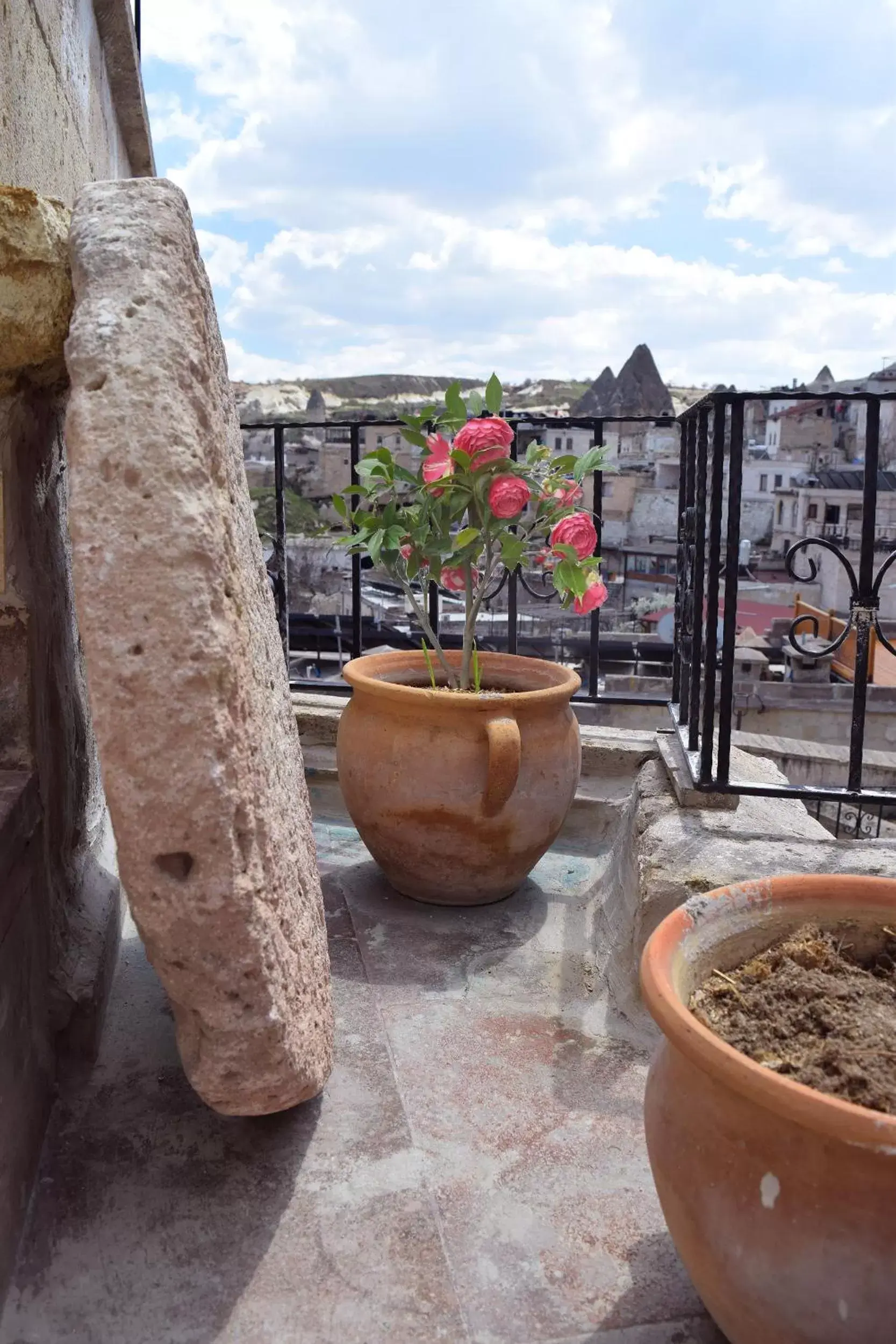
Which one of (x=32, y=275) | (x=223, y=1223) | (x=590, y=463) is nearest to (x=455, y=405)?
(x=590, y=463)

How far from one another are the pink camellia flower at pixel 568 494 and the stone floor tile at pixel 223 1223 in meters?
1.50

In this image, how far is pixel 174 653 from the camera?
46.9 inches

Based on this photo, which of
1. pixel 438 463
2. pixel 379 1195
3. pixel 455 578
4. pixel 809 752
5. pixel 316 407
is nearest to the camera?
pixel 379 1195

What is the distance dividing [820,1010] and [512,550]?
151cm

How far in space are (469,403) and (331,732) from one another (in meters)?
1.14

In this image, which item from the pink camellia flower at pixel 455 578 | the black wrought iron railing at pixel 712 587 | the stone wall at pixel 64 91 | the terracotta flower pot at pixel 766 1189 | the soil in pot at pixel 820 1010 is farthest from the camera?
the pink camellia flower at pixel 455 578

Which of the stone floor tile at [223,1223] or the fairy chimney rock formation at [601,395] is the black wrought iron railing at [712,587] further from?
the fairy chimney rock formation at [601,395]

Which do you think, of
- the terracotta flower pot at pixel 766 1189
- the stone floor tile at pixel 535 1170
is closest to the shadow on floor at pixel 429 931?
the stone floor tile at pixel 535 1170

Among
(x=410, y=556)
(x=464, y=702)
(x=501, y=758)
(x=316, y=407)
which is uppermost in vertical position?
(x=316, y=407)

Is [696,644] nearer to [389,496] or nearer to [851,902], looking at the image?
[389,496]

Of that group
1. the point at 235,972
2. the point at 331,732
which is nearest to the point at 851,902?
the point at 235,972

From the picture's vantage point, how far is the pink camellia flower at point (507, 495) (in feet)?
8.13

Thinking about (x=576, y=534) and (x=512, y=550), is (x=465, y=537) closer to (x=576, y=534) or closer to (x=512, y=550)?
(x=512, y=550)

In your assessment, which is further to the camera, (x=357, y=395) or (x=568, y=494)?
(x=357, y=395)
